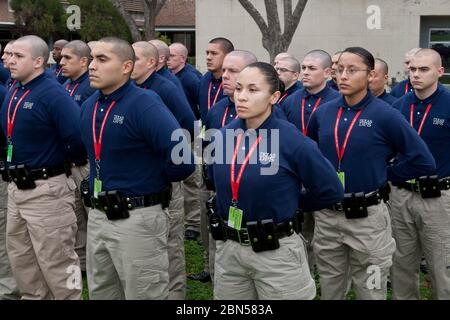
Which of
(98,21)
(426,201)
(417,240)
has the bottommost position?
(417,240)

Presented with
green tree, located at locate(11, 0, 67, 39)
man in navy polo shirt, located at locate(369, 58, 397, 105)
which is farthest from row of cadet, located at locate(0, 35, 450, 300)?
green tree, located at locate(11, 0, 67, 39)

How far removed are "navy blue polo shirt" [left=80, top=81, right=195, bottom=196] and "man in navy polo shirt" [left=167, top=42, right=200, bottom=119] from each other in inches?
170

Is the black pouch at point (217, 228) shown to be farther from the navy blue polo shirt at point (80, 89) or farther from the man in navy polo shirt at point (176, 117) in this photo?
the navy blue polo shirt at point (80, 89)

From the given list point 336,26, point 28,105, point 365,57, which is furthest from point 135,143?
point 336,26

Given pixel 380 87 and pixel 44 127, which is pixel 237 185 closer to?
pixel 44 127

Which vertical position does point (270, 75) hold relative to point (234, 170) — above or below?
above

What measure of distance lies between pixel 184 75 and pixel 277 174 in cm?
533

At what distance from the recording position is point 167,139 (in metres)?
4.55

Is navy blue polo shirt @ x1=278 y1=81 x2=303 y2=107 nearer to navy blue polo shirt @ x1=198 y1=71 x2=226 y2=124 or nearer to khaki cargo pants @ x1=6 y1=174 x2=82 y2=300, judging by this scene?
navy blue polo shirt @ x1=198 y1=71 x2=226 y2=124

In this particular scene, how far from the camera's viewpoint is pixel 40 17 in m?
33.6

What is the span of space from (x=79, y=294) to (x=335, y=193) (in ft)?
8.06

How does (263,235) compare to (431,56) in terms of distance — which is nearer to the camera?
(263,235)

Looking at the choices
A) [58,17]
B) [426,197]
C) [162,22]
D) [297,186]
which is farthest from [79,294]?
[162,22]

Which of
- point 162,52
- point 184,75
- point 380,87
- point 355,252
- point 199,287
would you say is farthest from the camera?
point 184,75
